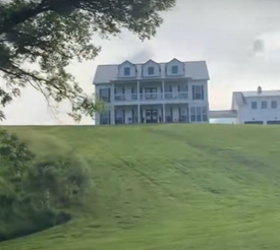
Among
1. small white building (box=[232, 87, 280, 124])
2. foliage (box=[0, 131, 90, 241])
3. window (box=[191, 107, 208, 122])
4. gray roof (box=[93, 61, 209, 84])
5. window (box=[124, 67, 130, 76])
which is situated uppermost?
window (box=[124, 67, 130, 76])

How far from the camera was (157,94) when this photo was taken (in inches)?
1289

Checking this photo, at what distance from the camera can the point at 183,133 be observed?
23688mm

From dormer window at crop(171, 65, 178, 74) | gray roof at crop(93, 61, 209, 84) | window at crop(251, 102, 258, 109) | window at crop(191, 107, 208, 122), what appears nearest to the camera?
gray roof at crop(93, 61, 209, 84)

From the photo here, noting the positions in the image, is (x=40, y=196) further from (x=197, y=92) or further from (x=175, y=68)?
(x=197, y=92)

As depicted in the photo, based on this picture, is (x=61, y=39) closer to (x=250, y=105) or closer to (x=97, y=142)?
(x=97, y=142)

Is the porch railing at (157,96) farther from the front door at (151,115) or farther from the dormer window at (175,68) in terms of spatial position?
the dormer window at (175,68)

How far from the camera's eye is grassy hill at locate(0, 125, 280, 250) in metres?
11.1

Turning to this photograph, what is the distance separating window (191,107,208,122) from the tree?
929 inches

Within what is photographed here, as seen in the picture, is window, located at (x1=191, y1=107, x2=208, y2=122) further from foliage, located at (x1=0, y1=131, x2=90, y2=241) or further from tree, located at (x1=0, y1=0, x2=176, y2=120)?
tree, located at (x1=0, y1=0, x2=176, y2=120)

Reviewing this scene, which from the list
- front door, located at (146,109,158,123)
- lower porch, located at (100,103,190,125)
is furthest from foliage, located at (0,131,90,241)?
front door, located at (146,109,158,123)

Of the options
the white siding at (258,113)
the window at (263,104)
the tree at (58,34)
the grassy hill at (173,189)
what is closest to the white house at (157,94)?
the white siding at (258,113)

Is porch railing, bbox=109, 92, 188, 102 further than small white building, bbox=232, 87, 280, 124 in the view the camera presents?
No

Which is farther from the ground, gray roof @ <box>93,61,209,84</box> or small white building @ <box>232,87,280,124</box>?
gray roof @ <box>93,61,209,84</box>

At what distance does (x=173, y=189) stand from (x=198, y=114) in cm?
1594
